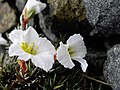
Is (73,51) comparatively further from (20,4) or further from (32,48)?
(20,4)

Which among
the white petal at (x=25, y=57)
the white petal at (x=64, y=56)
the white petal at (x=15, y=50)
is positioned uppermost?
the white petal at (x=15, y=50)

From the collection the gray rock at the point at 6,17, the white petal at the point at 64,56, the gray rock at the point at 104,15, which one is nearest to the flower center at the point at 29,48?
the white petal at the point at 64,56

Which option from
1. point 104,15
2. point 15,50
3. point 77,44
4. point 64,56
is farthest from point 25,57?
point 104,15

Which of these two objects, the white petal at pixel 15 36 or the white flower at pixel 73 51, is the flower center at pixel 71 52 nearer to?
the white flower at pixel 73 51

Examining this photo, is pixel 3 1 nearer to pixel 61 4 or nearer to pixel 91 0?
pixel 61 4

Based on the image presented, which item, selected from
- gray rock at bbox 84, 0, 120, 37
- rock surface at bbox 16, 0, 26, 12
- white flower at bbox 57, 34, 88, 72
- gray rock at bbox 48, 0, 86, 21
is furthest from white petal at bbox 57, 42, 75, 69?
rock surface at bbox 16, 0, 26, 12

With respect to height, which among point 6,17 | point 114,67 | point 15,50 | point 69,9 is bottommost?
point 114,67

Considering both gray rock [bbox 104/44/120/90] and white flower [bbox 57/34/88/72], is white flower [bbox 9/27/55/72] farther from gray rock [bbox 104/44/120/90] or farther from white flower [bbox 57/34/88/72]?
gray rock [bbox 104/44/120/90]

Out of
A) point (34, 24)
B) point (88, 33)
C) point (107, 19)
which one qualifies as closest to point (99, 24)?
point (107, 19)
